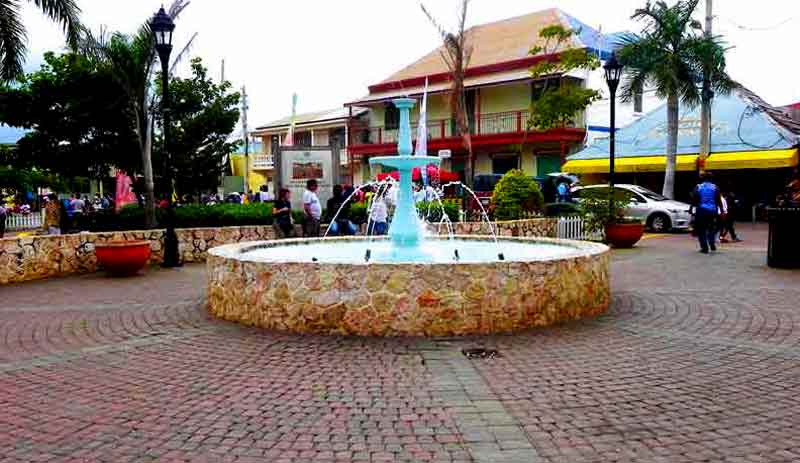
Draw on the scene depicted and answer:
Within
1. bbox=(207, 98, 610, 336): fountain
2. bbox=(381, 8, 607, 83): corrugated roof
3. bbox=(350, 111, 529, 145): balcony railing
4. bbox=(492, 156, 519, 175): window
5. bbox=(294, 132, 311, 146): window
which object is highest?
bbox=(381, 8, 607, 83): corrugated roof

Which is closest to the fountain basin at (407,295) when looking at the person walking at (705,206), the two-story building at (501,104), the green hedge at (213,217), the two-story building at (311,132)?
the person walking at (705,206)

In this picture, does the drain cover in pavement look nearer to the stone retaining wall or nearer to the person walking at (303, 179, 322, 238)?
the person walking at (303, 179, 322, 238)

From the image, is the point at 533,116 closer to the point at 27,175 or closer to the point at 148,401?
the point at 27,175

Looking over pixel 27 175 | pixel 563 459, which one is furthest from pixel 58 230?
pixel 563 459

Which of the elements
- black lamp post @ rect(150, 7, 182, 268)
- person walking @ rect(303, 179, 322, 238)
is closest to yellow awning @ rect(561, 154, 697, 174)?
person walking @ rect(303, 179, 322, 238)

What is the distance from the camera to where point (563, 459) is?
3.71 meters

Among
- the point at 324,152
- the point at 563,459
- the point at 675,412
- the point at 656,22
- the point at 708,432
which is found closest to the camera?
the point at 563,459

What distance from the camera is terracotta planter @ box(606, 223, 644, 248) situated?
15445mm

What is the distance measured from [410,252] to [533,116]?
Result: 2043cm

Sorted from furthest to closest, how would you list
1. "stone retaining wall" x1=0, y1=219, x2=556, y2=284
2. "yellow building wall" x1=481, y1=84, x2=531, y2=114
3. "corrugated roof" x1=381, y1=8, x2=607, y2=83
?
1. "yellow building wall" x1=481, y1=84, x2=531, y2=114
2. "corrugated roof" x1=381, y1=8, x2=607, y2=83
3. "stone retaining wall" x1=0, y1=219, x2=556, y2=284

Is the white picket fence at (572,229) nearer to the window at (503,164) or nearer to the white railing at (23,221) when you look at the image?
the window at (503,164)

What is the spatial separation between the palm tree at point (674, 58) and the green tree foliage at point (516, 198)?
29.2 feet

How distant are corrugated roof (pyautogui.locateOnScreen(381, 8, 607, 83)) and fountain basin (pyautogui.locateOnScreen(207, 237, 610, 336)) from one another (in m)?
24.8

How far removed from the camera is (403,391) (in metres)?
4.88
